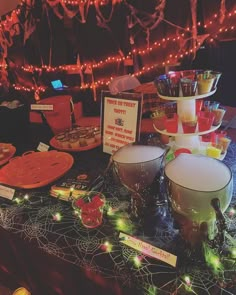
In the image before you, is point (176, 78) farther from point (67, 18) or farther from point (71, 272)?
point (67, 18)

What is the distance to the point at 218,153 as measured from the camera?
95cm

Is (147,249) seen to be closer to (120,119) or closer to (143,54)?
(120,119)

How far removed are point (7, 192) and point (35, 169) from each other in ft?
0.55

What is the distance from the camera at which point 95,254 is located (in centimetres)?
72

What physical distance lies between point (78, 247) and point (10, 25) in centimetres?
254

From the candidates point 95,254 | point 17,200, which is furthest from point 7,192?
point 95,254

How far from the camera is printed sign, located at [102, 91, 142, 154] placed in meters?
1.08

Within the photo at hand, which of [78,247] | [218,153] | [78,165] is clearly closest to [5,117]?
[78,165]

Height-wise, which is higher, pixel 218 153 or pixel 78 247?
pixel 218 153

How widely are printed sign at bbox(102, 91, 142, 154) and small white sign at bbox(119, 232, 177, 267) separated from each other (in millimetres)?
444

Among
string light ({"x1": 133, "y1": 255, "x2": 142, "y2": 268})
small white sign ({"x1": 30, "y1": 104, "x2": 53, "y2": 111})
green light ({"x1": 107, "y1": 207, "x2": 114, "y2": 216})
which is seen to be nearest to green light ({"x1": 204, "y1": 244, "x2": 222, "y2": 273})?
string light ({"x1": 133, "y1": 255, "x2": 142, "y2": 268})

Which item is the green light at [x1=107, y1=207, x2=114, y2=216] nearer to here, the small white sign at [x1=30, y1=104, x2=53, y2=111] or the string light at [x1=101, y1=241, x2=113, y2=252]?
the string light at [x1=101, y1=241, x2=113, y2=252]

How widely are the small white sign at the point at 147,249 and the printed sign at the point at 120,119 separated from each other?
1.46ft

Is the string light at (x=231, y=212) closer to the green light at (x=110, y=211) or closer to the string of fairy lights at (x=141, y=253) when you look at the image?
the string of fairy lights at (x=141, y=253)
